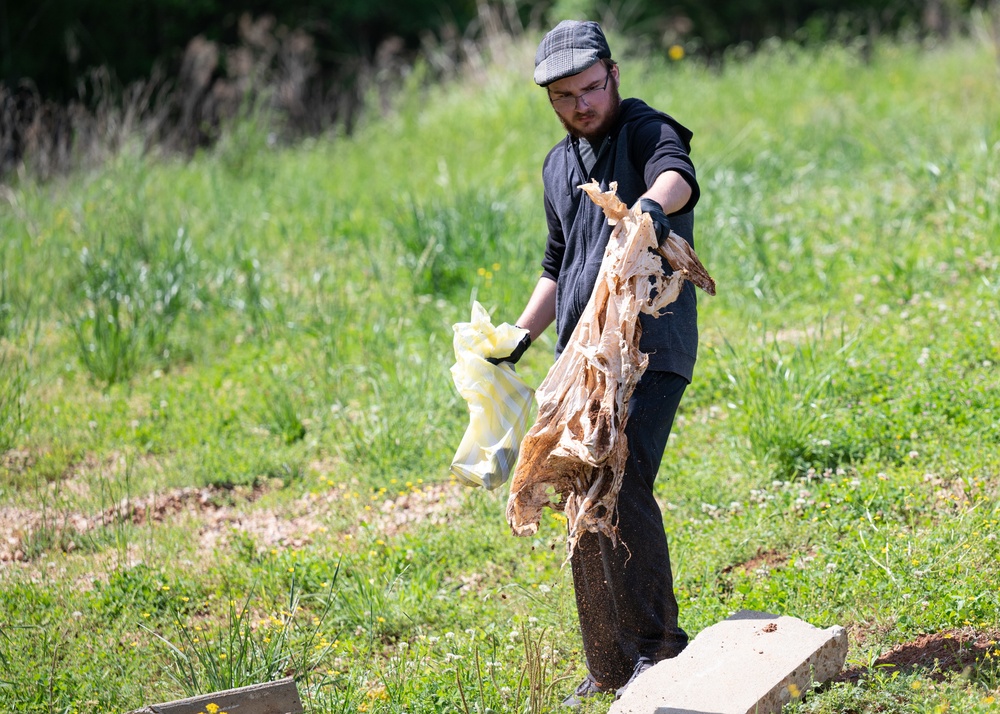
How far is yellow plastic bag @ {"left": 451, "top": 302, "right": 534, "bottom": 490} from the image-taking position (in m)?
3.09

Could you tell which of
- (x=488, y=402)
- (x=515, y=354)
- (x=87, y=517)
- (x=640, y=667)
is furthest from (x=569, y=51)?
(x=87, y=517)

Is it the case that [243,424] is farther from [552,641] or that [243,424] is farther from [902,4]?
[902,4]

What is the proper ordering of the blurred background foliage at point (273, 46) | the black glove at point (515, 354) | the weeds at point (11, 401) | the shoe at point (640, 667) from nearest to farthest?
1. the shoe at point (640, 667)
2. the black glove at point (515, 354)
3. the weeds at point (11, 401)
4. the blurred background foliage at point (273, 46)

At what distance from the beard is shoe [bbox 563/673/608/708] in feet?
5.46

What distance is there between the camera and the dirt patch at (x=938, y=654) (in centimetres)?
292

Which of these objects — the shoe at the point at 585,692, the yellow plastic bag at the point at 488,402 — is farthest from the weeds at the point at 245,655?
the shoe at the point at 585,692

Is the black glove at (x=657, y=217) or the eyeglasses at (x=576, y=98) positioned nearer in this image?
the black glove at (x=657, y=217)

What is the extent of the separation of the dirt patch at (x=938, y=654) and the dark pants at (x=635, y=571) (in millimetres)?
580

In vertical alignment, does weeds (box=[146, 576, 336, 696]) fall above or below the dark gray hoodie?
below

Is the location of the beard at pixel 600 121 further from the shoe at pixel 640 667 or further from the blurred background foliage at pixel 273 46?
the blurred background foliage at pixel 273 46

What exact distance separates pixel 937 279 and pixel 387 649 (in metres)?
3.77

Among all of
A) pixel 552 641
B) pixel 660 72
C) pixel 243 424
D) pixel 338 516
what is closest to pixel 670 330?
pixel 552 641

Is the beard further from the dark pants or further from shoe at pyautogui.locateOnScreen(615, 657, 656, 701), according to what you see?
shoe at pyautogui.locateOnScreen(615, 657, 656, 701)

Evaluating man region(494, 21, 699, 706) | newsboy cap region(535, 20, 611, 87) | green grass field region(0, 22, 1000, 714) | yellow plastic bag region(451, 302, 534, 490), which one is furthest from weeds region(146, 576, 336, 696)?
newsboy cap region(535, 20, 611, 87)
